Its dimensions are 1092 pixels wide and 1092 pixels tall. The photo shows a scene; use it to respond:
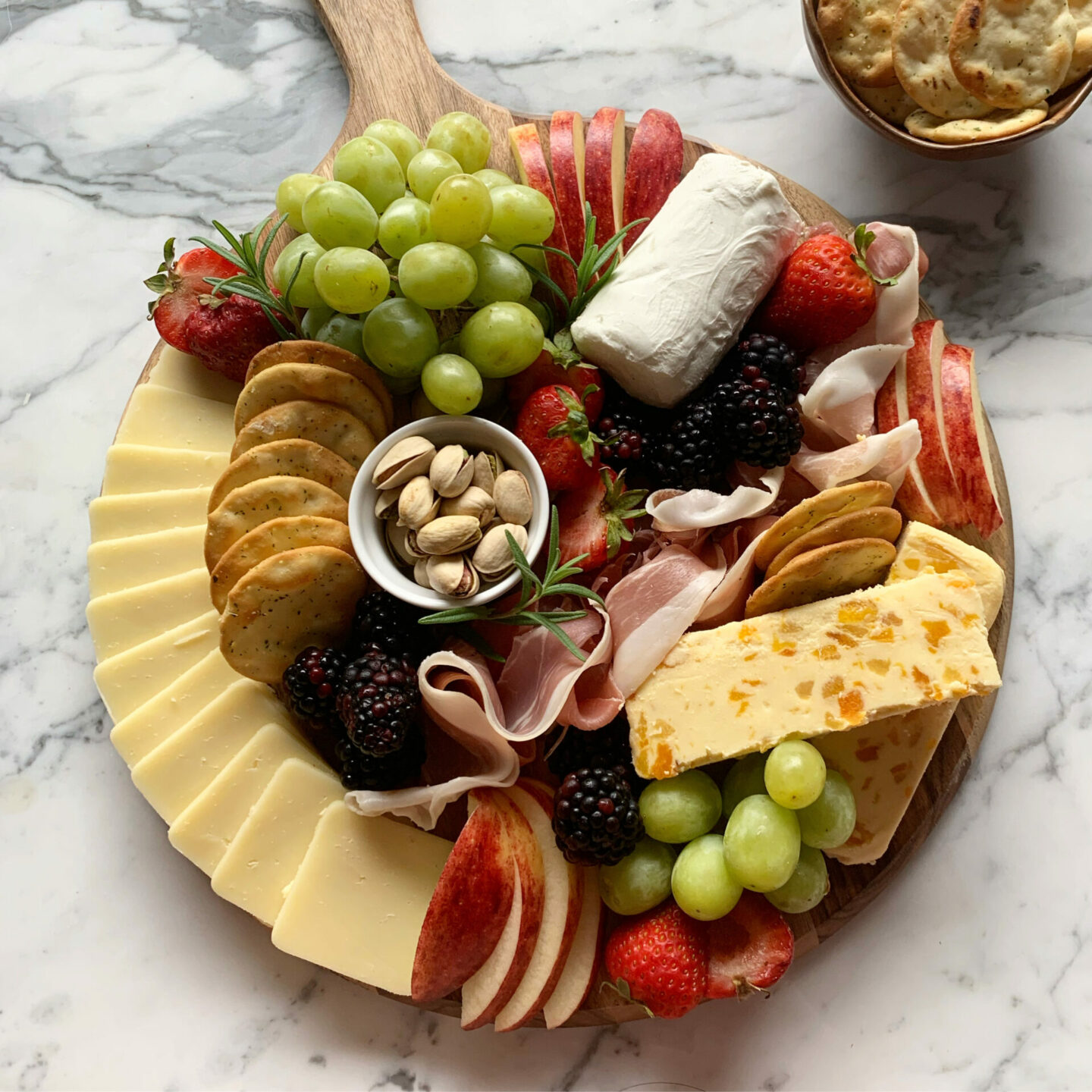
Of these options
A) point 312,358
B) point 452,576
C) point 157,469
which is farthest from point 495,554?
point 157,469

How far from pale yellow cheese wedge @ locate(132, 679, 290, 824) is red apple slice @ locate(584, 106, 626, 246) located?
959mm

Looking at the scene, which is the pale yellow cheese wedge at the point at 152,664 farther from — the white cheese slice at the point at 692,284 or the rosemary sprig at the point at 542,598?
the white cheese slice at the point at 692,284

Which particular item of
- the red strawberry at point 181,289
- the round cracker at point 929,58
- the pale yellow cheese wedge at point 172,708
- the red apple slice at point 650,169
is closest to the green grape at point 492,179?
the red apple slice at point 650,169

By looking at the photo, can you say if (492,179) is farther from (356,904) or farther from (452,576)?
(356,904)

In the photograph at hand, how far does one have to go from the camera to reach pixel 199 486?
5.27 ft

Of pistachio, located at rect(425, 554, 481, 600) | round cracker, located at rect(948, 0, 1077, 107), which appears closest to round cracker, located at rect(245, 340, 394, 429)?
pistachio, located at rect(425, 554, 481, 600)

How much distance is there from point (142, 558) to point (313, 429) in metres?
0.38

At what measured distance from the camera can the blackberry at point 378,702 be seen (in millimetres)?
1336

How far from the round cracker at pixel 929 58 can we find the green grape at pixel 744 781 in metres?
1.11

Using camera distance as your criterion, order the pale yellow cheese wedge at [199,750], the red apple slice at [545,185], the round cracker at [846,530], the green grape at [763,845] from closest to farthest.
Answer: the green grape at [763,845] → the round cracker at [846,530] → the pale yellow cheese wedge at [199,750] → the red apple slice at [545,185]

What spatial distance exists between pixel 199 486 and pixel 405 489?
43 cm

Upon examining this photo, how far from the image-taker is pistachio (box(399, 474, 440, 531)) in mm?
1380

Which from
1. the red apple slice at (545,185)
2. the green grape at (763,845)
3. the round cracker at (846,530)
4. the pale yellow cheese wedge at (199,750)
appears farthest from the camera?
the red apple slice at (545,185)

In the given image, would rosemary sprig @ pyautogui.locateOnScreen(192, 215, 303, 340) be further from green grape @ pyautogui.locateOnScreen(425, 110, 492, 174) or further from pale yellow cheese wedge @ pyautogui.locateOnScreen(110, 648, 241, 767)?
pale yellow cheese wedge @ pyautogui.locateOnScreen(110, 648, 241, 767)
